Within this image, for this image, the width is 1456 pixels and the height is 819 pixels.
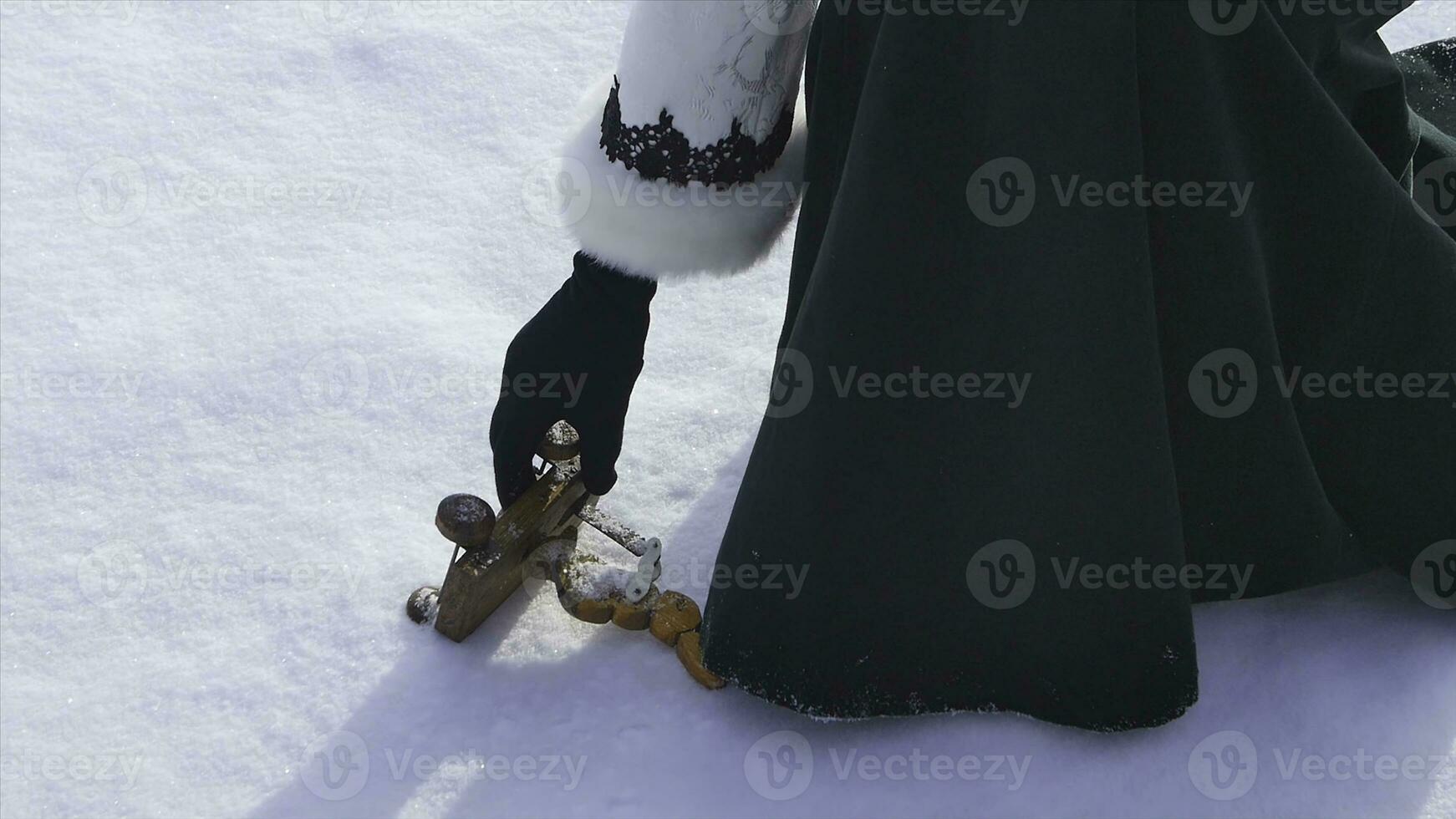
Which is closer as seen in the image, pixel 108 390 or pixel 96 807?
pixel 96 807

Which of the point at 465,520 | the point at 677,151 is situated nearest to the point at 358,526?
the point at 465,520

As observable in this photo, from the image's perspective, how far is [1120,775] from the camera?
40.8 inches

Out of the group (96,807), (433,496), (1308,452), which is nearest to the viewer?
(96,807)

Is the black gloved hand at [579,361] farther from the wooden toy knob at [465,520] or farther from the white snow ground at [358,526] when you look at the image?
the white snow ground at [358,526]

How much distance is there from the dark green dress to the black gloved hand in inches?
5.4

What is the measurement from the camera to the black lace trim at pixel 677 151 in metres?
0.90

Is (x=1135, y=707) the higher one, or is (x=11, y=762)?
(x=1135, y=707)

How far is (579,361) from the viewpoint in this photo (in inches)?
40.1

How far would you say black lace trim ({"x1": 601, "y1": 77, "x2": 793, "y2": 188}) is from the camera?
898 mm

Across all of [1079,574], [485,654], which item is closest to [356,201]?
[485,654]

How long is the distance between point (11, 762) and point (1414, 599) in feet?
4.02

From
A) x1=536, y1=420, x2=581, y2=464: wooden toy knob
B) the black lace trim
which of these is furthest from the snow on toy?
the black lace trim

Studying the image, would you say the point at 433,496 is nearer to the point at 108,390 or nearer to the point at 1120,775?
the point at 108,390

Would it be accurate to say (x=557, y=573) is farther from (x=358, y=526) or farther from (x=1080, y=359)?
(x=1080, y=359)
